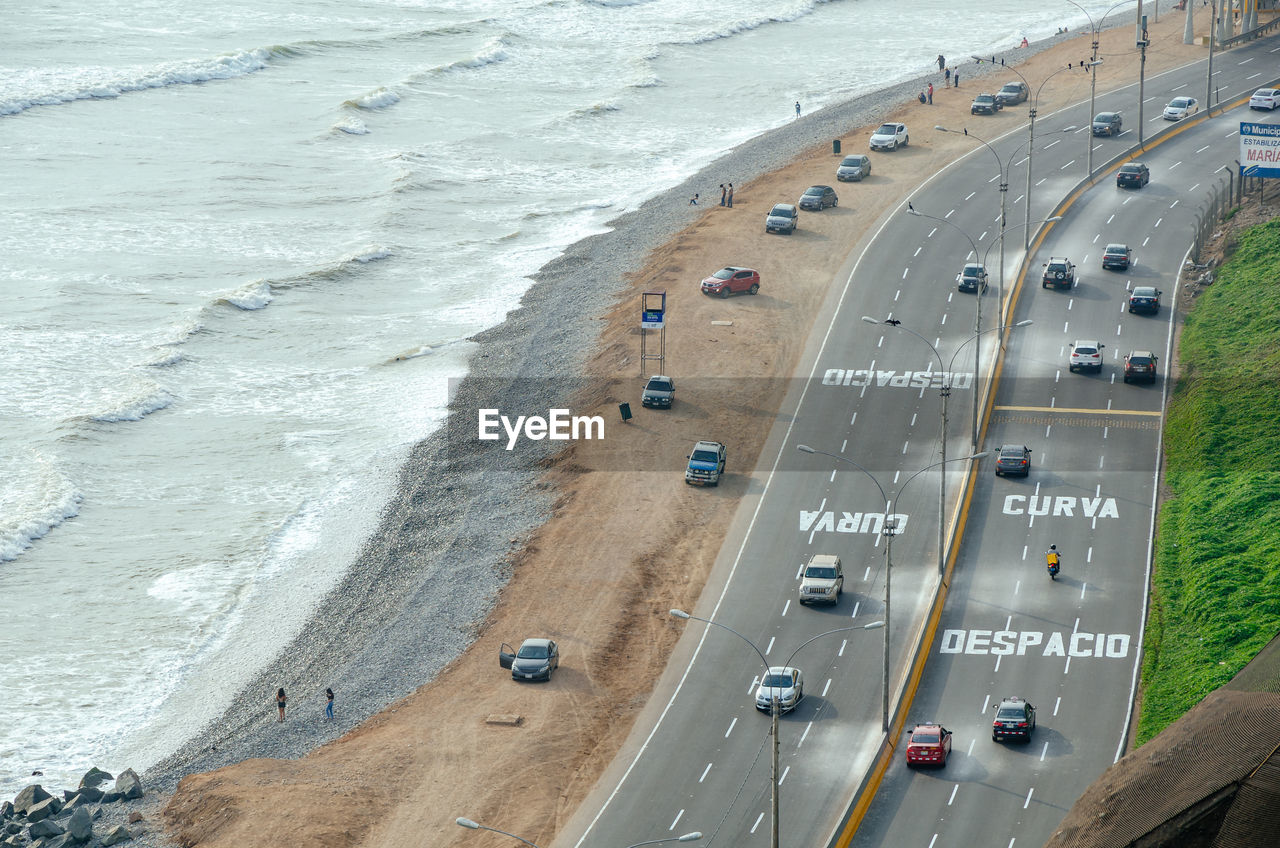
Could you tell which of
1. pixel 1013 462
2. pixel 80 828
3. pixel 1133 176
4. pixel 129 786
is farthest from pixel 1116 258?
pixel 80 828

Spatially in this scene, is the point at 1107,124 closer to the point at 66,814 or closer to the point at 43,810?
the point at 66,814

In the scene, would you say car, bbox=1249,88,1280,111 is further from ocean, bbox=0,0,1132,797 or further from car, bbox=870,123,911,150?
ocean, bbox=0,0,1132,797

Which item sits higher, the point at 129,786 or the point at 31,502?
the point at 31,502

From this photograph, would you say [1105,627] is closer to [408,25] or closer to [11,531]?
[11,531]

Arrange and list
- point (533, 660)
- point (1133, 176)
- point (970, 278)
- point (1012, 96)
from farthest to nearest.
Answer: point (1012, 96), point (1133, 176), point (970, 278), point (533, 660)

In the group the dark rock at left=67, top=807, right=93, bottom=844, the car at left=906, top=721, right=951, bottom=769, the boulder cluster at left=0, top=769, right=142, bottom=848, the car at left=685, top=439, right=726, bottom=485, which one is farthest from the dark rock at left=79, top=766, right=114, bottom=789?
the car at left=685, top=439, right=726, bottom=485

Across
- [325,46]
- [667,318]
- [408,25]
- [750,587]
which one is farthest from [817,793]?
[408,25]
